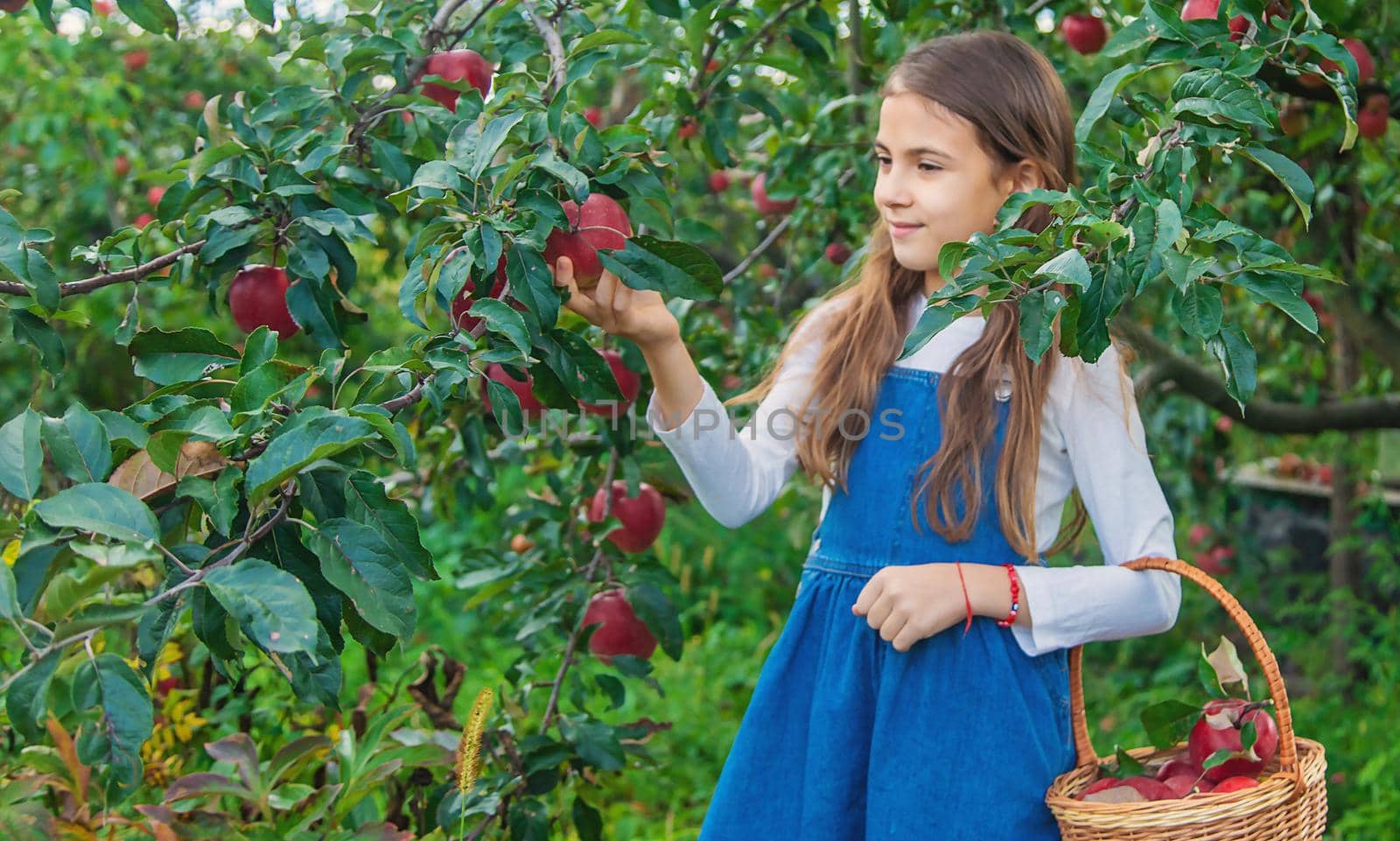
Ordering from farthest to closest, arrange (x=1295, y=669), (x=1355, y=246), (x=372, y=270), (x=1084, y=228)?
(x=372, y=270) → (x=1295, y=669) → (x=1355, y=246) → (x=1084, y=228)

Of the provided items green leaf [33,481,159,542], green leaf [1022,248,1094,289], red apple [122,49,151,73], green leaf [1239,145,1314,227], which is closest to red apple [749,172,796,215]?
green leaf [1239,145,1314,227]

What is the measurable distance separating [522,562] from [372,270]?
296 cm

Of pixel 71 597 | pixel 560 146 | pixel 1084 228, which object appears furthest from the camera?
pixel 560 146

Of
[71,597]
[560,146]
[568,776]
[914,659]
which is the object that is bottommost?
[568,776]

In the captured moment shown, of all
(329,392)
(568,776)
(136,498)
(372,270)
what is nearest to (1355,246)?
(568,776)

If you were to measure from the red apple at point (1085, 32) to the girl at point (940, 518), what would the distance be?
0.70m

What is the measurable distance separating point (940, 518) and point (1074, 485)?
184 millimetres

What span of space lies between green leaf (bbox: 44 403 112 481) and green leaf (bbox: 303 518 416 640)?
144mm

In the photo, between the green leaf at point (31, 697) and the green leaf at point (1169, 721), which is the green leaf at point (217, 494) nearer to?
the green leaf at point (31, 697)

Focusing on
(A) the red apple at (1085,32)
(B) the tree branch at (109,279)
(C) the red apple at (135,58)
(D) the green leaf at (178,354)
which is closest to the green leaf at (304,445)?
(D) the green leaf at (178,354)

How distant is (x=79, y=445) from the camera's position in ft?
2.88

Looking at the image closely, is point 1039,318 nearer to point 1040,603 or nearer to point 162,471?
point 1040,603

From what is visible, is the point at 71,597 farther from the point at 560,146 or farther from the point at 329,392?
the point at 560,146

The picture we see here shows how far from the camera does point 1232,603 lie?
1.18m
